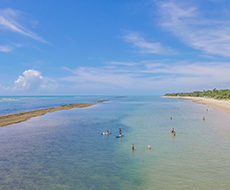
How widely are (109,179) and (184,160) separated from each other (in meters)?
9.50

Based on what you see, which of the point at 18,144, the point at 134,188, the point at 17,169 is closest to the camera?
the point at 134,188

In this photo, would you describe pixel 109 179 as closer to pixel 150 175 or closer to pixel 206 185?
pixel 150 175

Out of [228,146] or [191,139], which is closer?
[228,146]

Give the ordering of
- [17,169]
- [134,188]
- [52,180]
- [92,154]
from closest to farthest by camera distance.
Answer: [134,188] → [52,180] → [17,169] → [92,154]

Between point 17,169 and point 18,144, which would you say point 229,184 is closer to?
point 17,169

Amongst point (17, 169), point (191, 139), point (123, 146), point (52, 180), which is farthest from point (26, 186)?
point (191, 139)

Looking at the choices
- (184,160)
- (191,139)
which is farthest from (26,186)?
(191,139)

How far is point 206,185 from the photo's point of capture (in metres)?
15.3

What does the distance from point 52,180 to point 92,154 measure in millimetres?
7086

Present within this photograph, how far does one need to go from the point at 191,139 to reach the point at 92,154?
16.9 m

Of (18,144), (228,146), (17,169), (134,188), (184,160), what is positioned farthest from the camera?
(18,144)

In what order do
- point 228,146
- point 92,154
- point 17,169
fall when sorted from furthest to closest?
point 228,146 → point 92,154 → point 17,169

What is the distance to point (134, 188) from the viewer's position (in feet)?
49.3

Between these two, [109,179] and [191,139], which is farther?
[191,139]
